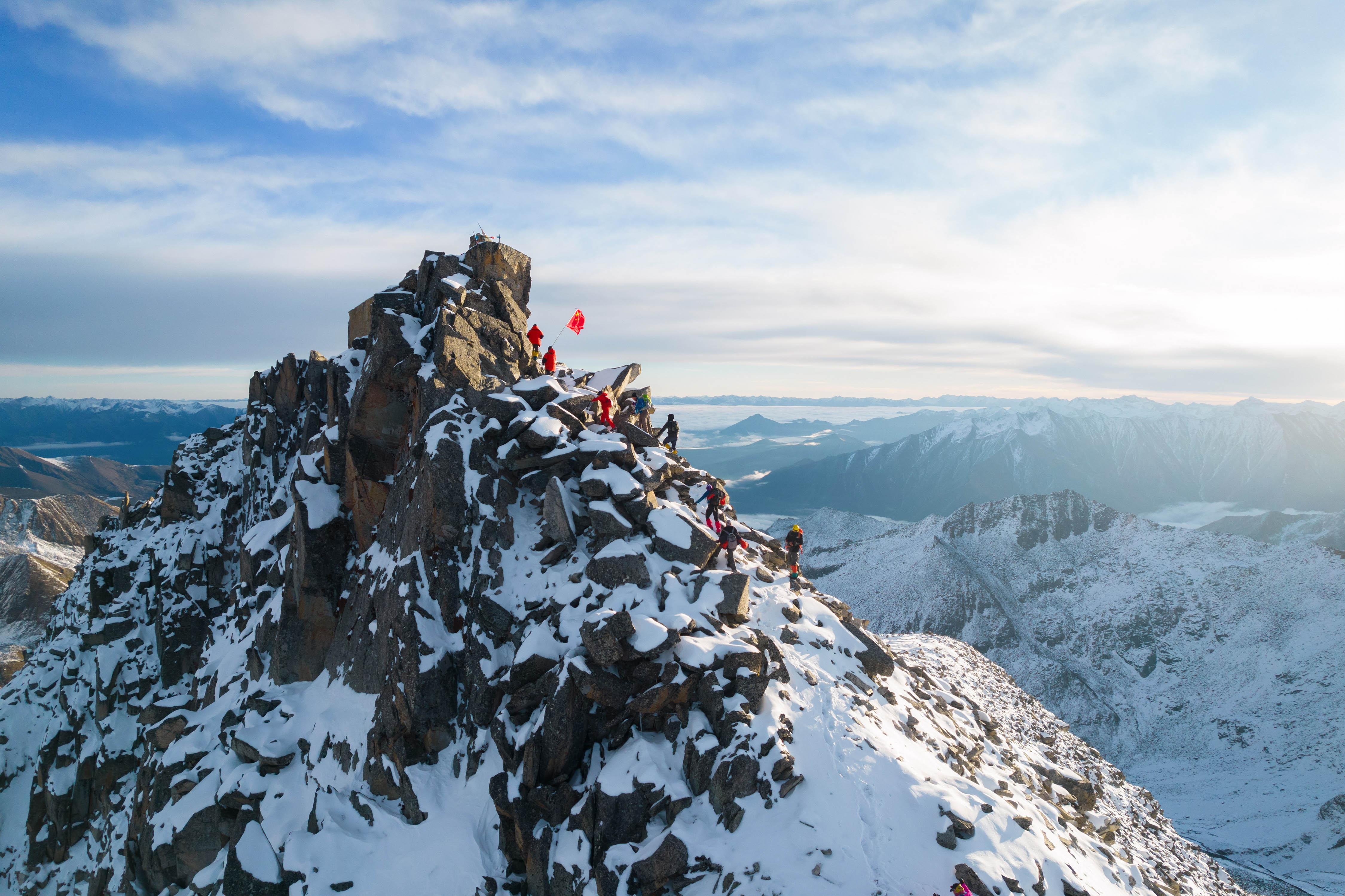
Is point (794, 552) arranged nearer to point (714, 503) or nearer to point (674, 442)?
point (714, 503)

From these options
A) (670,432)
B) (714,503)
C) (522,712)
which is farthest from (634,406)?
(522,712)

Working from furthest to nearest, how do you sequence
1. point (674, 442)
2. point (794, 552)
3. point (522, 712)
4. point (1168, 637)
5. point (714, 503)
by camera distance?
1. point (1168, 637)
2. point (674, 442)
3. point (794, 552)
4. point (714, 503)
5. point (522, 712)

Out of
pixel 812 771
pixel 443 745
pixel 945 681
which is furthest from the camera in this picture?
pixel 945 681

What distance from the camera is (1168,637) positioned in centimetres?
12812

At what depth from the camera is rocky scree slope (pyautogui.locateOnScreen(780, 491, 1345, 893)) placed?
8719 centimetres

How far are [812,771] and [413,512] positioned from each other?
22.8 meters

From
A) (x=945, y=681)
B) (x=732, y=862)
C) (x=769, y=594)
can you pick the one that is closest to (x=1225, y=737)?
(x=945, y=681)

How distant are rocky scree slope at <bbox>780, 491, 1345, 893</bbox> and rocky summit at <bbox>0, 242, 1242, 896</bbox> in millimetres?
67011

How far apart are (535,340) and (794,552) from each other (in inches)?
863

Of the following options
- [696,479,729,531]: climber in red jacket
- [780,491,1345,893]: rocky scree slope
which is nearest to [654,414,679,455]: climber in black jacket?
[696,479,729,531]: climber in red jacket

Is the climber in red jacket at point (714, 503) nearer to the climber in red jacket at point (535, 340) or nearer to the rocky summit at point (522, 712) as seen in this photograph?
the rocky summit at point (522, 712)

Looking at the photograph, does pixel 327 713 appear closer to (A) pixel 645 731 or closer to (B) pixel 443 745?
(B) pixel 443 745

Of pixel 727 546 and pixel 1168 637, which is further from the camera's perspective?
pixel 1168 637

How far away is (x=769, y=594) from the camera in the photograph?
29484 mm
